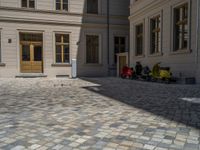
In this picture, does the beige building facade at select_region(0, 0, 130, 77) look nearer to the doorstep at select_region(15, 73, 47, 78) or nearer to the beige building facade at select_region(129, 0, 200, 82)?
the doorstep at select_region(15, 73, 47, 78)

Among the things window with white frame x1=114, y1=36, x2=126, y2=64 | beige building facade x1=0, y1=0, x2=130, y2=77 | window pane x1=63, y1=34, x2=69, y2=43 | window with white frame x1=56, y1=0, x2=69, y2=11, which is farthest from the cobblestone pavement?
window with white frame x1=114, y1=36, x2=126, y2=64

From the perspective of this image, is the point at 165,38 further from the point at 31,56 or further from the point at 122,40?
the point at 31,56

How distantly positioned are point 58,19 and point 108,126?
16161mm

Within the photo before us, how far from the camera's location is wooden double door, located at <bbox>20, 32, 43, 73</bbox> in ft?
60.4

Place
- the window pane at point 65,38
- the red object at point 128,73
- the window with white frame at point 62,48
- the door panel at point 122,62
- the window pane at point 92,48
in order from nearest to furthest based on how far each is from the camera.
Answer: the red object at point 128,73, the door panel at point 122,62, the window with white frame at point 62,48, the window pane at point 65,38, the window pane at point 92,48

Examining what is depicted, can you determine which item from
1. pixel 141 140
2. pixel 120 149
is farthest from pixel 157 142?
pixel 120 149

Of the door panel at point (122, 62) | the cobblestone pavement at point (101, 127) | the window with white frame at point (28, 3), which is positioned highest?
the window with white frame at point (28, 3)

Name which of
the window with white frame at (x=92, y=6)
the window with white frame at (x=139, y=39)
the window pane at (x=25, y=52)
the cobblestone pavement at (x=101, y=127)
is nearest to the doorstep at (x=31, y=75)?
the window pane at (x=25, y=52)

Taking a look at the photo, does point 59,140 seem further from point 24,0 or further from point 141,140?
point 24,0

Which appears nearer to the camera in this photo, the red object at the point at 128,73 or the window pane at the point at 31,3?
the red object at the point at 128,73

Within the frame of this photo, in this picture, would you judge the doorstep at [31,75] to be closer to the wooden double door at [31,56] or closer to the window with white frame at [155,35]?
the wooden double door at [31,56]

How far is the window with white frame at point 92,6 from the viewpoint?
65.9 ft

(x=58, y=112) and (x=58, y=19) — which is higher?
(x=58, y=19)

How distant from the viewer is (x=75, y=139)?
3.38 meters
